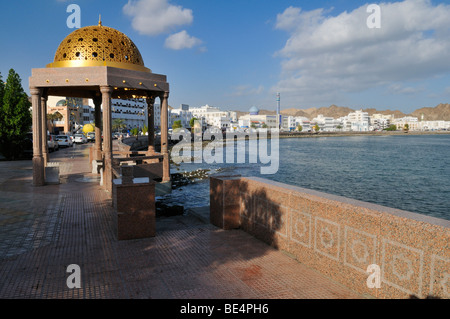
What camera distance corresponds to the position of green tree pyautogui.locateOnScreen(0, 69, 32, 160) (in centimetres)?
2389

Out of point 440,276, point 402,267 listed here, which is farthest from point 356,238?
point 440,276

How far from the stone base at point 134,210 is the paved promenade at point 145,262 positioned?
0.75 ft

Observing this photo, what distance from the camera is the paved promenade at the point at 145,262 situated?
4930 millimetres

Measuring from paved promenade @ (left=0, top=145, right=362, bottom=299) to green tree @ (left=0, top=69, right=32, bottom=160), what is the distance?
1714 cm

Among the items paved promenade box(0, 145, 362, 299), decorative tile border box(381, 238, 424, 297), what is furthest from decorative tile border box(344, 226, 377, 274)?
paved promenade box(0, 145, 362, 299)

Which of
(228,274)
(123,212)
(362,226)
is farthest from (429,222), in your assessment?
(123,212)

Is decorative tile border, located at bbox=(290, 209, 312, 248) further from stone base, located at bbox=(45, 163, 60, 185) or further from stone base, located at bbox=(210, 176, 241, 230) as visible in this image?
stone base, located at bbox=(45, 163, 60, 185)

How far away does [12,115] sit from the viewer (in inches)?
954

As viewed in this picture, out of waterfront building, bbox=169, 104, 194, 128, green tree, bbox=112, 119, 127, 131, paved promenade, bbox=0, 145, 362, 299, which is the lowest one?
paved promenade, bbox=0, 145, 362, 299

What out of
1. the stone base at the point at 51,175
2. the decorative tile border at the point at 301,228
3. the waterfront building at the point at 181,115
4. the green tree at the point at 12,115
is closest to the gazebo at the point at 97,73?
the stone base at the point at 51,175

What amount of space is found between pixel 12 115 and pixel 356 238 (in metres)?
25.9

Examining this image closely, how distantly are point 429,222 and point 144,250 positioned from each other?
191 inches
